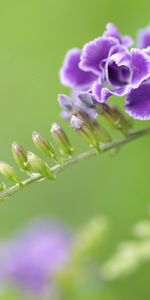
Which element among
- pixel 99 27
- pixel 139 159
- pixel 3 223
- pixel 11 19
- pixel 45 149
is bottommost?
pixel 45 149

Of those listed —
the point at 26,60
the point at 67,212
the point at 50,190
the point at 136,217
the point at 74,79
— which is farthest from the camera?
the point at 26,60

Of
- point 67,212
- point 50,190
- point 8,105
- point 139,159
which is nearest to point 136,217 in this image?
point 139,159

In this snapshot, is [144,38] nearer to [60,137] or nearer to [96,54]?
[96,54]

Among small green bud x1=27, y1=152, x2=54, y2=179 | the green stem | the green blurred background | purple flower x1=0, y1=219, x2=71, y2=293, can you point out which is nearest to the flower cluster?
the green stem

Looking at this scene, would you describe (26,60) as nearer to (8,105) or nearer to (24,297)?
(8,105)

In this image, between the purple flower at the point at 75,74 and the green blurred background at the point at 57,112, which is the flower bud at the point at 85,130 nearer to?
the purple flower at the point at 75,74

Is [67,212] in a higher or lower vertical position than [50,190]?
lower

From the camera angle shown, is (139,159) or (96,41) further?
(139,159)
